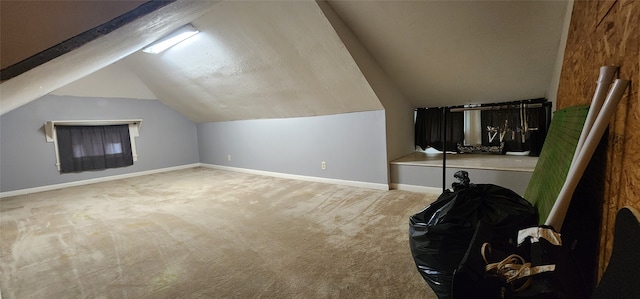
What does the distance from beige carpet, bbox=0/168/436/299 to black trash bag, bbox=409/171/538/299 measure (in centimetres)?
31

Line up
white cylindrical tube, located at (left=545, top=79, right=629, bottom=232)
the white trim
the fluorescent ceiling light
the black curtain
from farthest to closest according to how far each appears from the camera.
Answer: the black curtain → the white trim → the fluorescent ceiling light → white cylindrical tube, located at (left=545, top=79, right=629, bottom=232)

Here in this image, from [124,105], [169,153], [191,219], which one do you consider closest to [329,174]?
[191,219]

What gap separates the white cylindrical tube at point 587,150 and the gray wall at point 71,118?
677 cm

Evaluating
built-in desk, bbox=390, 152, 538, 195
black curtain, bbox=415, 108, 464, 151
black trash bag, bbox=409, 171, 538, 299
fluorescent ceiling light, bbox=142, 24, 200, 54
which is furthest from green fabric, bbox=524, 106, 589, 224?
fluorescent ceiling light, bbox=142, 24, 200, 54

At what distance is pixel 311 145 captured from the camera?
14.4ft

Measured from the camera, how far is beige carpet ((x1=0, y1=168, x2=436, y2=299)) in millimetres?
1647

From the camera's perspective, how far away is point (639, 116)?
833 mm

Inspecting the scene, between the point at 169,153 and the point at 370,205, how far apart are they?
17.2 feet

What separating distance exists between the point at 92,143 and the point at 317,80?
4.80m

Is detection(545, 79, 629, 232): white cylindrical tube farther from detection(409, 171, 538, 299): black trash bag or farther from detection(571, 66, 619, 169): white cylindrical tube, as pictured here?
detection(409, 171, 538, 299): black trash bag

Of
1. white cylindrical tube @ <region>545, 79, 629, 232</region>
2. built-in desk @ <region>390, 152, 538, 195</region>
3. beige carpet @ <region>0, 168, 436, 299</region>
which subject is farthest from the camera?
built-in desk @ <region>390, 152, 538, 195</region>

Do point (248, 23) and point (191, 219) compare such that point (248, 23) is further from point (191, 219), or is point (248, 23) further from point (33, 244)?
point (33, 244)

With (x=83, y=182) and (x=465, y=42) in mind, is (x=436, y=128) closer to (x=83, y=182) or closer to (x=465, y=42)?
(x=465, y=42)

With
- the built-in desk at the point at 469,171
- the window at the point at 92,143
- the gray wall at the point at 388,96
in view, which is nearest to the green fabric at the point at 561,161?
the built-in desk at the point at 469,171
